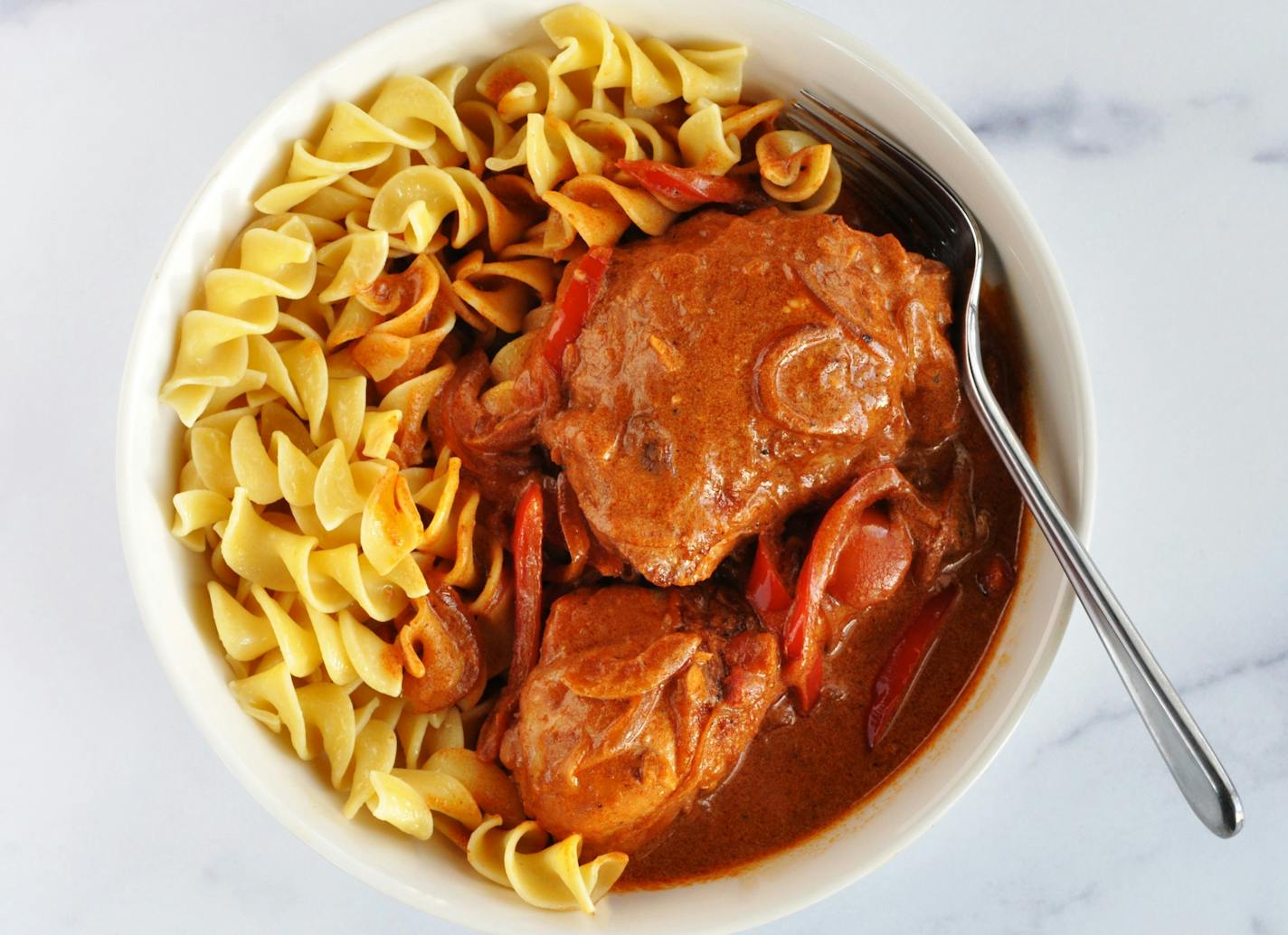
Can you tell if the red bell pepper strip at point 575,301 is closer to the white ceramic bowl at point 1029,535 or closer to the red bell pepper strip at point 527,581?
the red bell pepper strip at point 527,581

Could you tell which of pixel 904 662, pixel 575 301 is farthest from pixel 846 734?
pixel 575 301

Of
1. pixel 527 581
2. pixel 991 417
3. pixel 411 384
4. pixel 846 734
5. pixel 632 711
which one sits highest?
pixel 411 384

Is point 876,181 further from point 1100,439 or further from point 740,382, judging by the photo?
point 1100,439

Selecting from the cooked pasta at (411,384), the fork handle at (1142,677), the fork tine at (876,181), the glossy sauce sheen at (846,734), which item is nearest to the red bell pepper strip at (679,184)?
the cooked pasta at (411,384)

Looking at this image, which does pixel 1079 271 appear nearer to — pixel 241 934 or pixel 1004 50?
pixel 1004 50

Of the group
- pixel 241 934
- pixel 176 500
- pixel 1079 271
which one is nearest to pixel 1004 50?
pixel 1079 271
